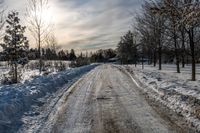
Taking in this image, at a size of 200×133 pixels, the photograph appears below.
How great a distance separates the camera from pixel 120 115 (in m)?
9.63

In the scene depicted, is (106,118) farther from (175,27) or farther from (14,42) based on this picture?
(14,42)

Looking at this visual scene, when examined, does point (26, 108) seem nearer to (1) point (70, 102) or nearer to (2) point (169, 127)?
(1) point (70, 102)

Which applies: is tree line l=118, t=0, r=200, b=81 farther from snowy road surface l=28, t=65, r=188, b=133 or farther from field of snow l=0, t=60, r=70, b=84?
field of snow l=0, t=60, r=70, b=84

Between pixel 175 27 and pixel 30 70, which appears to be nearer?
pixel 175 27

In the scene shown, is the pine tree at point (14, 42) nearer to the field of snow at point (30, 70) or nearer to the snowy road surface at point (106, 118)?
the field of snow at point (30, 70)

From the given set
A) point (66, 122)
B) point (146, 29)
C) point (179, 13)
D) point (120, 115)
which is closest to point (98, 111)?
point (120, 115)

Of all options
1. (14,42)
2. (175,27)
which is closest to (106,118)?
(175,27)

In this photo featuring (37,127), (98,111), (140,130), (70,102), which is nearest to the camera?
(140,130)

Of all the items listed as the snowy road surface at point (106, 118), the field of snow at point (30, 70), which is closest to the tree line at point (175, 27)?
the snowy road surface at point (106, 118)

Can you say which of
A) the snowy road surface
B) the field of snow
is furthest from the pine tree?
the snowy road surface

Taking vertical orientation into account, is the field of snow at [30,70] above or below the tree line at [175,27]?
below

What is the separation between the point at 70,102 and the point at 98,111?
2.47 meters

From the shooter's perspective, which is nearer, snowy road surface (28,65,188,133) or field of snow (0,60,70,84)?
snowy road surface (28,65,188,133)

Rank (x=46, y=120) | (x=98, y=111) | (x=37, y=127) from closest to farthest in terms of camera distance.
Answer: (x=37, y=127)
(x=46, y=120)
(x=98, y=111)
